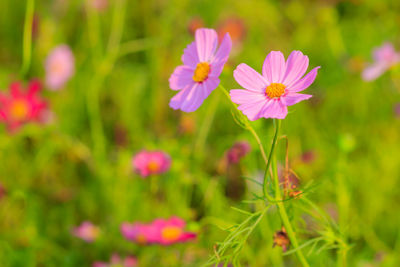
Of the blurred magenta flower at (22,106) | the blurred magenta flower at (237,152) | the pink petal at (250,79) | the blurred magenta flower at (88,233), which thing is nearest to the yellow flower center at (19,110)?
the blurred magenta flower at (22,106)

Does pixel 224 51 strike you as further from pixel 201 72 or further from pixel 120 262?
pixel 120 262

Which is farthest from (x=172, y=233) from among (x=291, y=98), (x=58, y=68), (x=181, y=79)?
(x=58, y=68)

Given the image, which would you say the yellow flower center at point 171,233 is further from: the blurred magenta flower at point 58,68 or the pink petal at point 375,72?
the blurred magenta flower at point 58,68

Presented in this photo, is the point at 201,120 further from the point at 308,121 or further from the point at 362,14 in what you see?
the point at 362,14

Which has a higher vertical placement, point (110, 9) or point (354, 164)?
point (110, 9)

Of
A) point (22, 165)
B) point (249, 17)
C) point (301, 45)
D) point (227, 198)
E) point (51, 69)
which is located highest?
point (249, 17)

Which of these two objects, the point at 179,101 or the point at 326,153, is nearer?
the point at 179,101

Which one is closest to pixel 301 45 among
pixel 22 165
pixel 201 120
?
pixel 201 120
